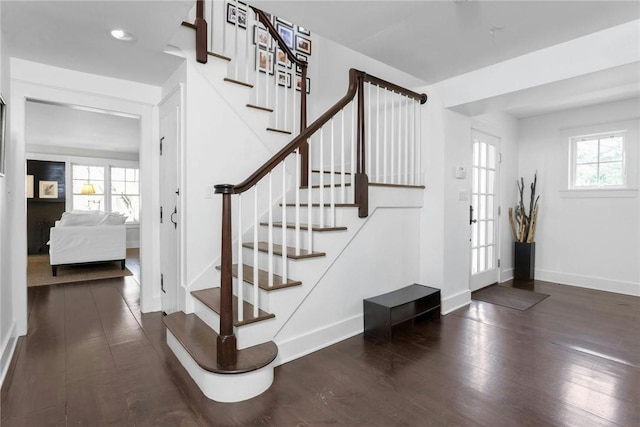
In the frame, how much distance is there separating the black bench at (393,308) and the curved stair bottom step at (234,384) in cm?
105

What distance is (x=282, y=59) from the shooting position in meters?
3.83

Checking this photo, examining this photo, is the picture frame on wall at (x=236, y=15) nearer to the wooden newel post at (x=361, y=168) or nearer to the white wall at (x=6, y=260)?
the wooden newel post at (x=361, y=168)

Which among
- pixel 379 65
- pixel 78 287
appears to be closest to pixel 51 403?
pixel 78 287

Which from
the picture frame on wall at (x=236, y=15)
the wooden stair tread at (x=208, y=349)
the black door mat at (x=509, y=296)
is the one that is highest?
the picture frame on wall at (x=236, y=15)

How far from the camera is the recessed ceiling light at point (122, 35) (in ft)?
7.44

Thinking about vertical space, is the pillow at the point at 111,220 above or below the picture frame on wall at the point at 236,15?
below

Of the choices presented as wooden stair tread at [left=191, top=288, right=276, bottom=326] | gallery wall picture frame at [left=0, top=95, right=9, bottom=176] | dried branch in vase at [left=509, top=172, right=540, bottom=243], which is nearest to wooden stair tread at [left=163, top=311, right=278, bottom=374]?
wooden stair tread at [left=191, top=288, right=276, bottom=326]

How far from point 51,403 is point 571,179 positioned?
603 cm

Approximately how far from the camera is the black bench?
106 inches

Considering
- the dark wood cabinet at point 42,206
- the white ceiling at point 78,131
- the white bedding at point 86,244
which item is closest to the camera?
the white bedding at point 86,244

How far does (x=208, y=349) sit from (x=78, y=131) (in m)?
6.44

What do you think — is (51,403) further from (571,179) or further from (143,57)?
(571,179)

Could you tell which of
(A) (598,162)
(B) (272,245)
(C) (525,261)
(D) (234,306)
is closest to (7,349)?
(D) (234,306)

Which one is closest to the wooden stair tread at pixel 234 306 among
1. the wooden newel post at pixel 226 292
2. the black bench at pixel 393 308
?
the wooden newel post at pixel 226 292
